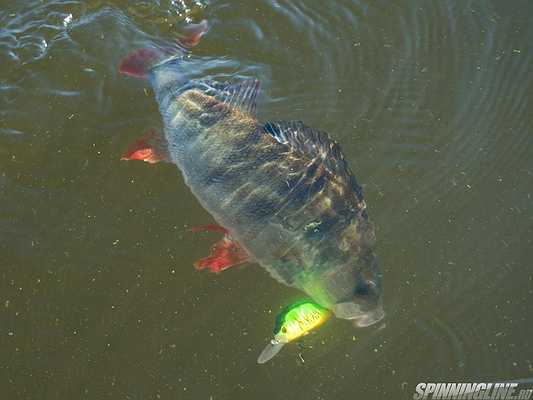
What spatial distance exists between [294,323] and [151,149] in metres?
1.43

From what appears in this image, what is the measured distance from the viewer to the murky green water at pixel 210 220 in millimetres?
3689

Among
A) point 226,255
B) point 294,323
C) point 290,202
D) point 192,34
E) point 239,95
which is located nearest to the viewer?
point 290,202

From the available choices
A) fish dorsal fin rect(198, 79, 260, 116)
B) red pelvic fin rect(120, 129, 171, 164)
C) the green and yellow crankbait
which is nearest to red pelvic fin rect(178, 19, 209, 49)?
red pelvic fin rect(120, 129, 171, 164)

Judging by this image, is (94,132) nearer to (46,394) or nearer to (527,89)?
(46,394)

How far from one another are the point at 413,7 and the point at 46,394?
4.14 meters

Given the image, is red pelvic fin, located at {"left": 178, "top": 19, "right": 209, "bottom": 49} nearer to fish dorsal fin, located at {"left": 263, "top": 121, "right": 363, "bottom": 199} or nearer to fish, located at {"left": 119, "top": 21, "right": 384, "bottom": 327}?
fish, located at {"left": 119, "top": 21, "right": 384, "bottom": 327}

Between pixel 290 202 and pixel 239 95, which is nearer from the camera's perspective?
pixel 290 202

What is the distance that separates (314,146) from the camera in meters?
3.42

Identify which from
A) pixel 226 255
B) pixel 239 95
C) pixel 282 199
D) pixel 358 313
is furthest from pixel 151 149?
pixel 358 313

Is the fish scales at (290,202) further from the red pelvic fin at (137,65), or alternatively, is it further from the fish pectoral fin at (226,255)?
the red pelvic fin at (137,65)

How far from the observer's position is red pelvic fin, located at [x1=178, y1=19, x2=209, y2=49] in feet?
15.6

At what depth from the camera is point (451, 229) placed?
4254mm

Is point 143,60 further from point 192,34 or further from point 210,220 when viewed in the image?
point 210,220

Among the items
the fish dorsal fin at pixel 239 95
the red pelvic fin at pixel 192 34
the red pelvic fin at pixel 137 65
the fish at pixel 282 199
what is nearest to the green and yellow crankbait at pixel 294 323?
the fish at pixel 282 199
